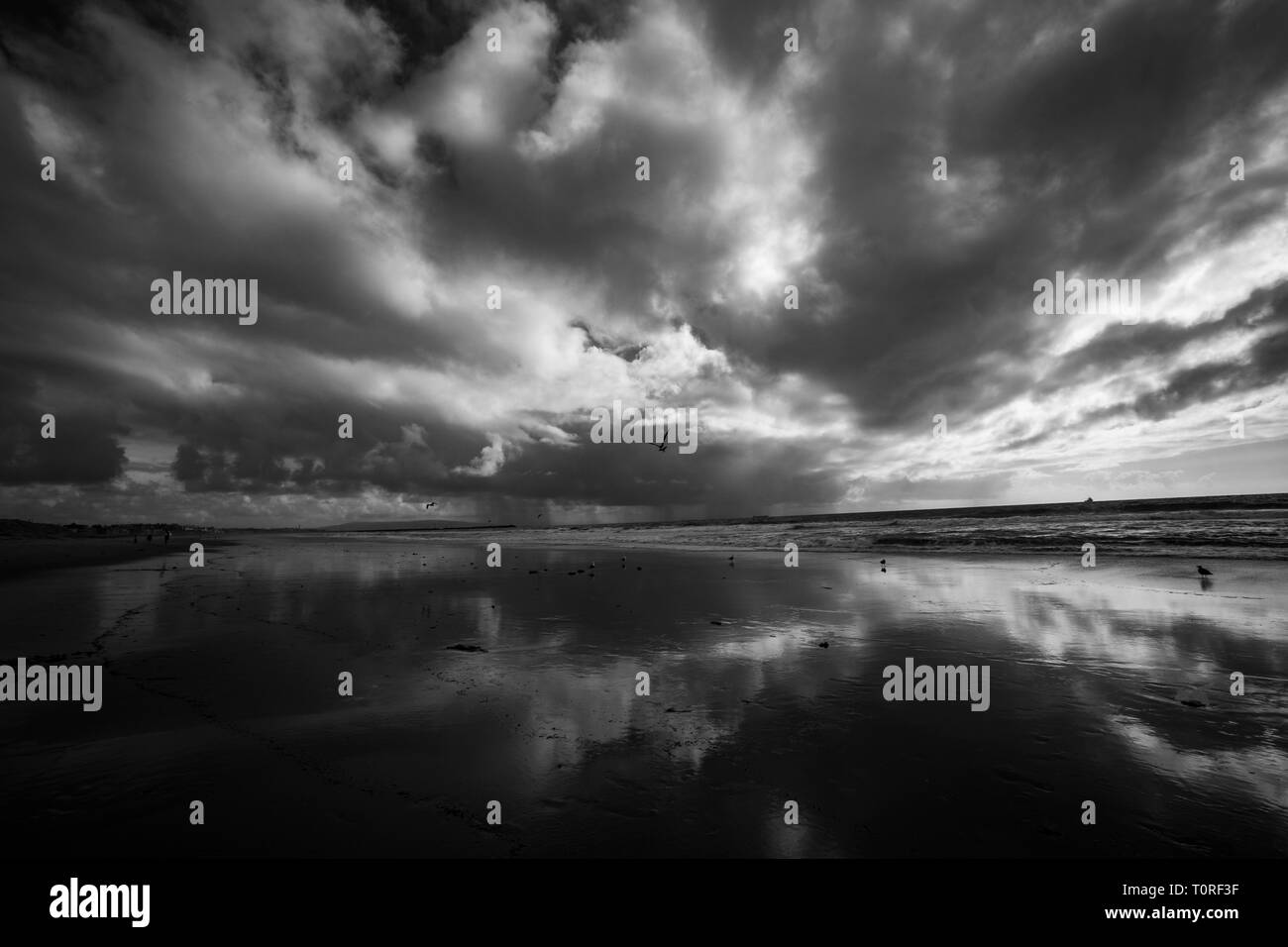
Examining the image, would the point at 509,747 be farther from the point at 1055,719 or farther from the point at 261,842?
the point at 1055,719

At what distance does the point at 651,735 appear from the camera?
262 inches

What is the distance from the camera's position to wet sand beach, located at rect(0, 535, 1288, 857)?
179 inches

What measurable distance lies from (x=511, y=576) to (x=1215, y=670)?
22498 millimetres

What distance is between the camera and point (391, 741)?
21.1ft

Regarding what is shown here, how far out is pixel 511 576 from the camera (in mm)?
24656

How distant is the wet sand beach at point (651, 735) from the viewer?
4543mm

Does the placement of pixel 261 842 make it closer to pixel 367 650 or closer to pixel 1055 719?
pixel 367 650
